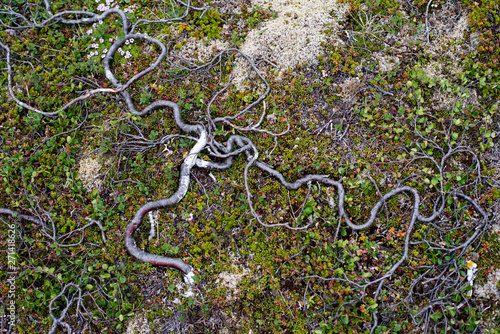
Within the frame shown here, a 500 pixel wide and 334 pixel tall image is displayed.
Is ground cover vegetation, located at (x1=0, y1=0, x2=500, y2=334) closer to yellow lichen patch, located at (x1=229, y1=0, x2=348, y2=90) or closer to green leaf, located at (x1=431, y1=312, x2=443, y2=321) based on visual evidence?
green leaf, located at (x1=431, y1=312, x2=443, y2=321)

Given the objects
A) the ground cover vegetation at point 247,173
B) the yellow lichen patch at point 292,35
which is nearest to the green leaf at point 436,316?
the ground cover vegetation at point 247,173

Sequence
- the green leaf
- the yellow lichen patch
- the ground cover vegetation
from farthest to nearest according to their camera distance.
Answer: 1. the yellow lichen patch
2. the ground cover vegetation
3. the green leaf

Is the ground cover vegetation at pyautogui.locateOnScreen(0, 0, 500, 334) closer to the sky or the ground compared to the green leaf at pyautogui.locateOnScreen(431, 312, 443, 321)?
closer to the sky

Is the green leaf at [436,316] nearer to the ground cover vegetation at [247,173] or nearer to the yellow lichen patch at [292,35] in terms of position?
the ground cover vegetation at [247,173]

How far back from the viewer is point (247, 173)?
424 cm

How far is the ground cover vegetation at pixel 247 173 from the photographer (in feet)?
12.5

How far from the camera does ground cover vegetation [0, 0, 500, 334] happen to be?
3.82 metres

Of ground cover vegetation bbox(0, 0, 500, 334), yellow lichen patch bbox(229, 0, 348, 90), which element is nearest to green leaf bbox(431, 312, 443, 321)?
ground cover vegetation bbox(0, 0, 500, 334)

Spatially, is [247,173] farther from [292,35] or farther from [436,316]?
[436,316]

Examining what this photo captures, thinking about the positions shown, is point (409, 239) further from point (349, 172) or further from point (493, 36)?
point (493, 36)

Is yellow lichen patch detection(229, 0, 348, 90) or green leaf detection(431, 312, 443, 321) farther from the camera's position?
yellow lichen patch detection(229, 0, 348, 90)

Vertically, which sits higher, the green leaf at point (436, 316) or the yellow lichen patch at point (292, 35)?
the yellow lichen patch at point (292, 35)

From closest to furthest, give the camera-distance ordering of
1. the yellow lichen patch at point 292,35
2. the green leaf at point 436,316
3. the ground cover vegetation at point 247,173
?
the green leaf at point 436,316 → the ground cover vegetation at point 247,173 → the yellow lichen patch at point 292,35

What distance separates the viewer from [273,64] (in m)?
4.52
